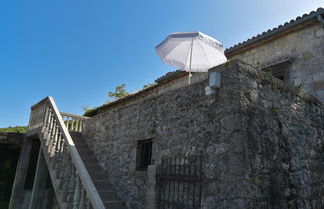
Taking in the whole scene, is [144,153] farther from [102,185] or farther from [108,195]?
[102,185]

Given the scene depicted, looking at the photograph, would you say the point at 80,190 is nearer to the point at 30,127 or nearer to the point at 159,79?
the point at 30,127

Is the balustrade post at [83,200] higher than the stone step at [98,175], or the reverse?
the stone step at [98,175]

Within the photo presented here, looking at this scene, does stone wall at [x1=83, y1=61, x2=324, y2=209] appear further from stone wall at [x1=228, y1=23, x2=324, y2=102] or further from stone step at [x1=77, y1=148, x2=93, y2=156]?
stone step at [x1=77, y1=148, x2=93, y2=156]

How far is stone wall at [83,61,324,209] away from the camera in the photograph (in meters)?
2.67

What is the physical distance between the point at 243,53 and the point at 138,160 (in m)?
4.43

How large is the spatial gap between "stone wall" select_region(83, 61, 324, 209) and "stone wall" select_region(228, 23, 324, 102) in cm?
94

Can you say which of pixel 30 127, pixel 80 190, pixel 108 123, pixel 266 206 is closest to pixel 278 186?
pixel 266 206

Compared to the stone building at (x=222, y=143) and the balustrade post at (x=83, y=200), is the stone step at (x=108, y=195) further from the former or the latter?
the balustrade post at (x=83, y=200)

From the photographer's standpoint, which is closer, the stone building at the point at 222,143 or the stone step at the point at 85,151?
the stone building at the point at 222,143

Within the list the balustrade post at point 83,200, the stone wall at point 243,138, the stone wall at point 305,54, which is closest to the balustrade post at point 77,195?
the balustrade post at point 83,200

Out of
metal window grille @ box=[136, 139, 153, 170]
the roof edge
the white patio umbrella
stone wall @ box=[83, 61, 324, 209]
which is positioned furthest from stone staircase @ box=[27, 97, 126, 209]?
the roof edge

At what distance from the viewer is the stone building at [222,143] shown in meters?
2.77

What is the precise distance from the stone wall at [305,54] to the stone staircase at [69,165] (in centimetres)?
503

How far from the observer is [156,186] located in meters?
3.59
